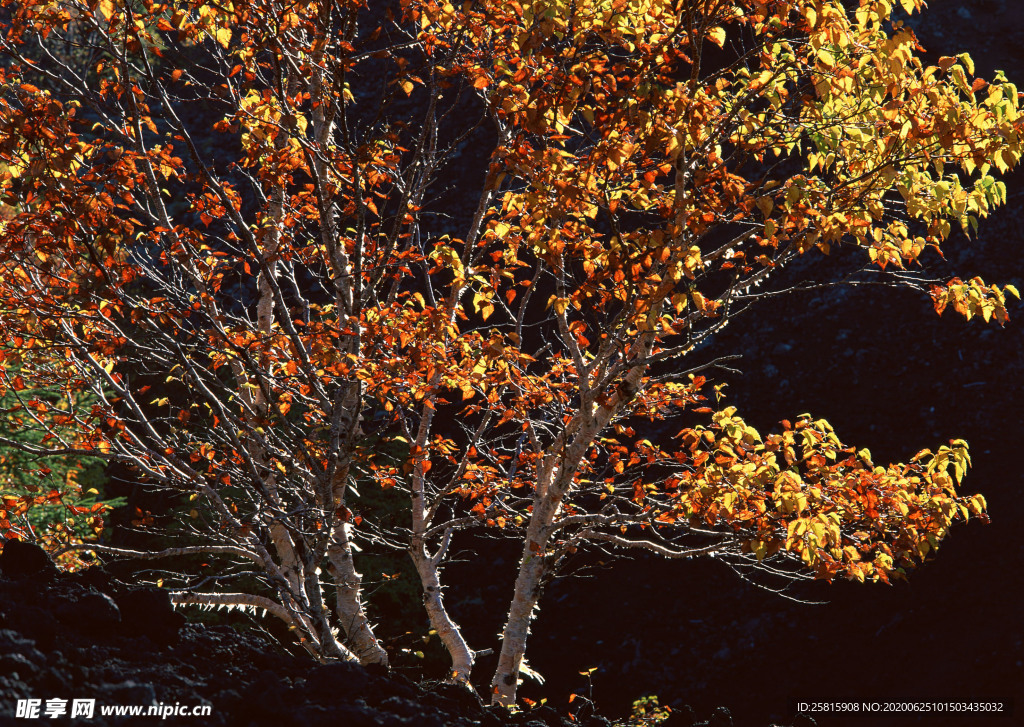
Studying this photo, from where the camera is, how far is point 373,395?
5.47 meters

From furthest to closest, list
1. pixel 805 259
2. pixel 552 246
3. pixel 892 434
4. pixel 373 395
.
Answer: pixel 805 259, pixel 892 434, pixel 373 395, pixel 552 246

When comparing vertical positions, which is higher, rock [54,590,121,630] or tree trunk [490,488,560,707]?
tree trunk [490,488,560,707]

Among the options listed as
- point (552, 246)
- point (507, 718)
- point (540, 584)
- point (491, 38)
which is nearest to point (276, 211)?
point (491, 38)

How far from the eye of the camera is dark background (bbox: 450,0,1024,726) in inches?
388

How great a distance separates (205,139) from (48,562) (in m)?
19.5

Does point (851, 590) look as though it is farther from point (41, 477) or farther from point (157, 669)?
point (41, 477)

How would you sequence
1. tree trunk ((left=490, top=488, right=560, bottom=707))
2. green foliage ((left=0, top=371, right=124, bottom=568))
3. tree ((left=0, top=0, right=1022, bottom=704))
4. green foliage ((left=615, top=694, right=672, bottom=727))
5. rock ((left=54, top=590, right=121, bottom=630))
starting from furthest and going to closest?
green foliage ((left=0, top=371, right=124, bottom=568)) → green foliage ((left=615, top=694, right=672, bottom=727)) → tree trunk ((left=490, top=488, right=560, bottom=707)) → tree ((left=0, top=0, right=1022, bottom=704)) → rock ((left=54, top=590, right=121, bottom=630))

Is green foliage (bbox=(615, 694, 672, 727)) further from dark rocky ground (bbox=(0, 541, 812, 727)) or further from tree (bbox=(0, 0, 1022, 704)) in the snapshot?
dark rocky ground (bbox=(0, 541, 812, 727))

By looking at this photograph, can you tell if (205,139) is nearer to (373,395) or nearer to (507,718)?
(373,395)

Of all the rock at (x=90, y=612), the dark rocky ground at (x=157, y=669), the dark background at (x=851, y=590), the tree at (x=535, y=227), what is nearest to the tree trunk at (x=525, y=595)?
the tree at (x=535, y=227)

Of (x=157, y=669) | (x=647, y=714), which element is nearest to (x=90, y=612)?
(x=157, y=669)

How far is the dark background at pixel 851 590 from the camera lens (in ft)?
32.4

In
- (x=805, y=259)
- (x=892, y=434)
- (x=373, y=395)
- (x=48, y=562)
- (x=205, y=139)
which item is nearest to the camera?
(x=48, y=562)

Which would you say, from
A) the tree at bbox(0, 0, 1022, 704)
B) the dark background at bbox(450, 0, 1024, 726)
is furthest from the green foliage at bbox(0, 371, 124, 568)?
the dark background at bbox(450, 0, 1024, 726)
